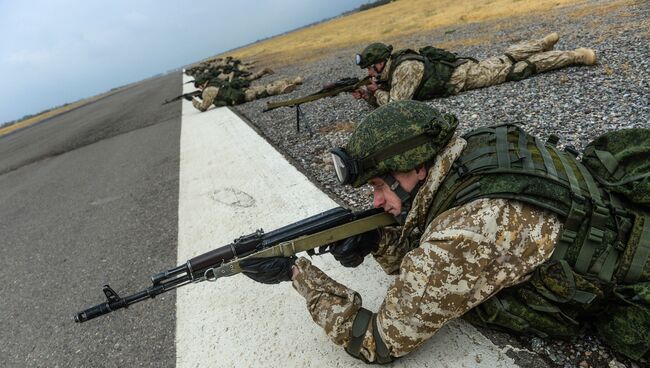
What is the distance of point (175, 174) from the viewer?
7.03 m

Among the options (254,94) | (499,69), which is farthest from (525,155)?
(254,94)

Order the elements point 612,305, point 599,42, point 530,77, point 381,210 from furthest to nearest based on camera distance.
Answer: point 599,42 < point 530,77 < point 381,210 < point 612,305

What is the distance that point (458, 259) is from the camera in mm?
1770

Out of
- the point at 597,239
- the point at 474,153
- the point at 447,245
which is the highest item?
the point at 474,153

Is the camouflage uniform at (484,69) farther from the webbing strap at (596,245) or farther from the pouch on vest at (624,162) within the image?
the webbing strap at (596,245)

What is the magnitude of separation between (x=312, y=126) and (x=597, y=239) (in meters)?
6.51

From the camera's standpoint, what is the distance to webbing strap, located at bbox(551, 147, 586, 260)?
1794mm

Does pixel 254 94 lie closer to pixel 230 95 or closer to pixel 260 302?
pixel 230 95

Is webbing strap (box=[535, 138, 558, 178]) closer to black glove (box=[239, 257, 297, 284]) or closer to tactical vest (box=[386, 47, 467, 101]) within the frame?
black glove (box=[239, 257, 297, 284])

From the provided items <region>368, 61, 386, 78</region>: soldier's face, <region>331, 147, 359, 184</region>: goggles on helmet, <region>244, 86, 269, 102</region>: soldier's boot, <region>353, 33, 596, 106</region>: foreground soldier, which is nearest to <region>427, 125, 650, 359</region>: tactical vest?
<region>331, 147, 359, 184</region>: goggles on helmet

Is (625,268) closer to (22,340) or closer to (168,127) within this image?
(22,340)

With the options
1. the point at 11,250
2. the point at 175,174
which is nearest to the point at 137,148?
the point at 175,174

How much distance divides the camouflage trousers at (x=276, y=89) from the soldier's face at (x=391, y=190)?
11.5m

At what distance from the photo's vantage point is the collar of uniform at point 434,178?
6.65 feet
